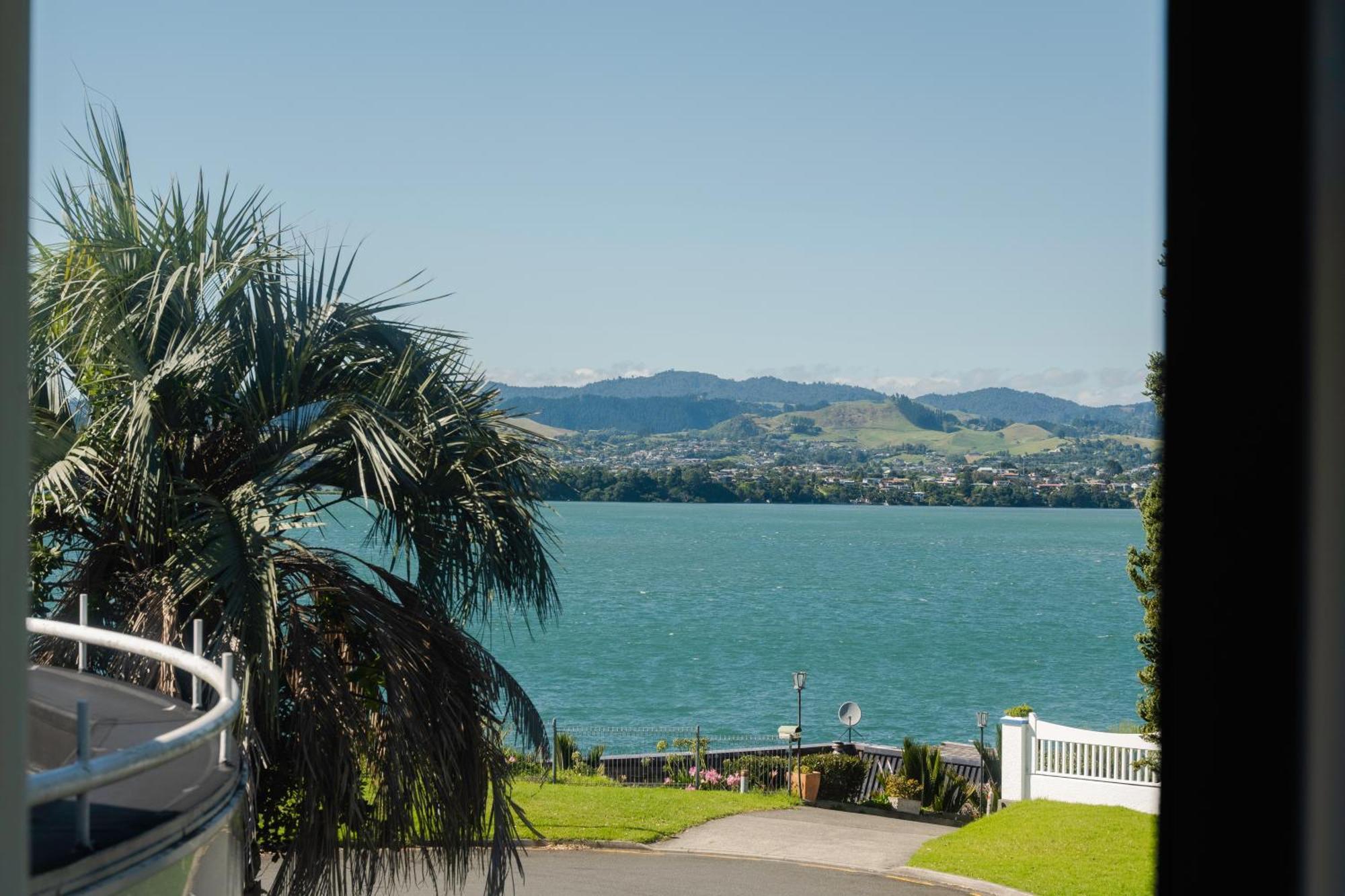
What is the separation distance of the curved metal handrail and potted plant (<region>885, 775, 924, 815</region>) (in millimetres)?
20062

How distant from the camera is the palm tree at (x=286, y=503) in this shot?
25.2ft

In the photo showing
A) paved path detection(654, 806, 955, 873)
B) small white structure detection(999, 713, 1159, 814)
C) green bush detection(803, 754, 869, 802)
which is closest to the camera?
paved path detection(654, 806, 955, 873)

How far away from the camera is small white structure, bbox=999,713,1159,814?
18.4 metres

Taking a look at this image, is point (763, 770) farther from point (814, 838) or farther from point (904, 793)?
point (814, 838)

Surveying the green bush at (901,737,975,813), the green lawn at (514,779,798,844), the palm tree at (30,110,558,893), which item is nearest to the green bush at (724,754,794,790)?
the green lawn at (514,779,798,844)

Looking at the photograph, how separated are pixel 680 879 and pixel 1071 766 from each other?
778 cm

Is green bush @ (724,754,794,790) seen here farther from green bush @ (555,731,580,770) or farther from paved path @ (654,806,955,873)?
paved path @ (654,806,955,873)

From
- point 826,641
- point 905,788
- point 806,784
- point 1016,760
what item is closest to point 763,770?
point 806,784

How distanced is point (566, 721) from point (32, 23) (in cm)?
5727

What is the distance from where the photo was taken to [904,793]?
76.6 feet

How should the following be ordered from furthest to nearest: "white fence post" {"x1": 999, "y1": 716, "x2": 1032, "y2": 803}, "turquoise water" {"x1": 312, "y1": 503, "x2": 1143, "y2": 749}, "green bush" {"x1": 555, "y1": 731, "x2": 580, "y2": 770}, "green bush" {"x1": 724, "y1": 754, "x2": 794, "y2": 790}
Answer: "turquoise water" {"x1": 312, "y1": 503, "x2": 1143, "y2": 749}
"green bush" {"x1": 555, "y1": 731, "x2": 580, "y2": 770}
"green bush" {"x1": 724, "y1": 754, "x2": 794, "y2": 790}
"white fence post" {"x1": 999, "y1": 716, "x2": 1032, "y2": 803}

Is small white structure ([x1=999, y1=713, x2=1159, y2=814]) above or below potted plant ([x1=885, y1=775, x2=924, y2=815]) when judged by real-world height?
above

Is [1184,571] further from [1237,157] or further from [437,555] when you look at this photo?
[437,555]

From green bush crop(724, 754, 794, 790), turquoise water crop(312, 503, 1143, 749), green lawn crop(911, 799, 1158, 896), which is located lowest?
turquoise water crop(312, 503, 1143, 749)
